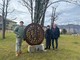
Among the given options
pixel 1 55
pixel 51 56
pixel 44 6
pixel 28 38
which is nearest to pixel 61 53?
pixel 51 56

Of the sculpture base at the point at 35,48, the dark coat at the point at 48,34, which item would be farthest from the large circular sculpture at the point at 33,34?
the dark coat at the point at 48,34

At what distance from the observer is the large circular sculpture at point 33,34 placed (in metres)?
18.8

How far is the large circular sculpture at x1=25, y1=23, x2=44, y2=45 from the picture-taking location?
61.5 feet

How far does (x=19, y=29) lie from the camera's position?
18031 millimetres

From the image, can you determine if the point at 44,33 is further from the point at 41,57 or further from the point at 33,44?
the point at 41,57

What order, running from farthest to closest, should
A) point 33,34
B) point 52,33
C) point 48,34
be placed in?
point 48,34 → point 52,33 → point 33,34

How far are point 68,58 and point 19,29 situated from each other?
12.1 feet

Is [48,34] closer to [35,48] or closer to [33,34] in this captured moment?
[33,34]

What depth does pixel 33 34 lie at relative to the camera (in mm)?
18953

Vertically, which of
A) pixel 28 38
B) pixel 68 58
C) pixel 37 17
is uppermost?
pixel 37 17

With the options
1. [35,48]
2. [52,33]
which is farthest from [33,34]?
[52,33]

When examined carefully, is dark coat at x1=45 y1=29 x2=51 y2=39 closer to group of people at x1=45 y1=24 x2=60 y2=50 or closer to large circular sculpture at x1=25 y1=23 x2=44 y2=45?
group of people at x1=45 y1=24 x2=60 y2=50

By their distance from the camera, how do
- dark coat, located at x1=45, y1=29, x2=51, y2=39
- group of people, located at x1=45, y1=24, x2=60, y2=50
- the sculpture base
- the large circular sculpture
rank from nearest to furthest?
the large circular sculpture < the sculpture base < group of people, located at x1=45, y1=24, x2=60, y2=50 < dark coat, located at x1=45, y1=29, x2=51, y2=39

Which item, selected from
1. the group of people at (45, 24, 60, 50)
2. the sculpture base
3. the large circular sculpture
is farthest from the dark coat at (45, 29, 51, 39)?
the sculpture base
